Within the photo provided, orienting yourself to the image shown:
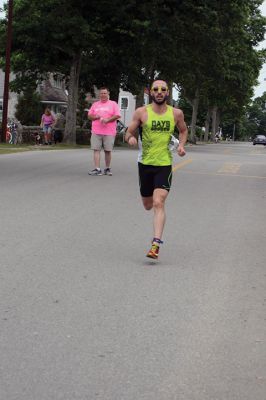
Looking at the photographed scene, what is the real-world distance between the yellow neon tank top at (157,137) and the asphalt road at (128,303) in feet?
3.20

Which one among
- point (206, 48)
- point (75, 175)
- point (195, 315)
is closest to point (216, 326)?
point (195, 315)

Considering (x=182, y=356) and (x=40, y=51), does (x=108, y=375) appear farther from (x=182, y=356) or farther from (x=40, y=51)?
(x=40, y=51)

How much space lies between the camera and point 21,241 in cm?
778

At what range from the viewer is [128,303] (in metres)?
5.45

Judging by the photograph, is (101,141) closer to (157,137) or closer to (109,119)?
(109,119)

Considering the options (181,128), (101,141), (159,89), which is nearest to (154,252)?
(181,128)

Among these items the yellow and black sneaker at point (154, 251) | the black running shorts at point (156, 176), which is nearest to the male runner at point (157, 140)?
the black running shorts at point (156, 176)

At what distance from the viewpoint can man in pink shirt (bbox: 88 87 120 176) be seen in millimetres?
15023

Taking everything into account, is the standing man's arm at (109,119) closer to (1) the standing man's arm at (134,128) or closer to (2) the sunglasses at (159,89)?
(1) the standing man's arm at (134,128)

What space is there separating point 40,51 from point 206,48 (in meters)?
10.4

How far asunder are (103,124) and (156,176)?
8035mm

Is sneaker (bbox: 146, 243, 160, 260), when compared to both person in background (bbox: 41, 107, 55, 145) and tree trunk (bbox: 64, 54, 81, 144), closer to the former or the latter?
person in background (bbox: 41, 107, 55, 145)

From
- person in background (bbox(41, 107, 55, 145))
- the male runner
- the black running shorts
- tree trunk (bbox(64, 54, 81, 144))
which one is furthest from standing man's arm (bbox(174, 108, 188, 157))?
tree trunk (bbox(64, 54, 81, 144))

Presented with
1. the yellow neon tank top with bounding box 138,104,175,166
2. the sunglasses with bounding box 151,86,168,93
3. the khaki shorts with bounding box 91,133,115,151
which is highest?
the sunglasses with bounding box 151,86,168,93
